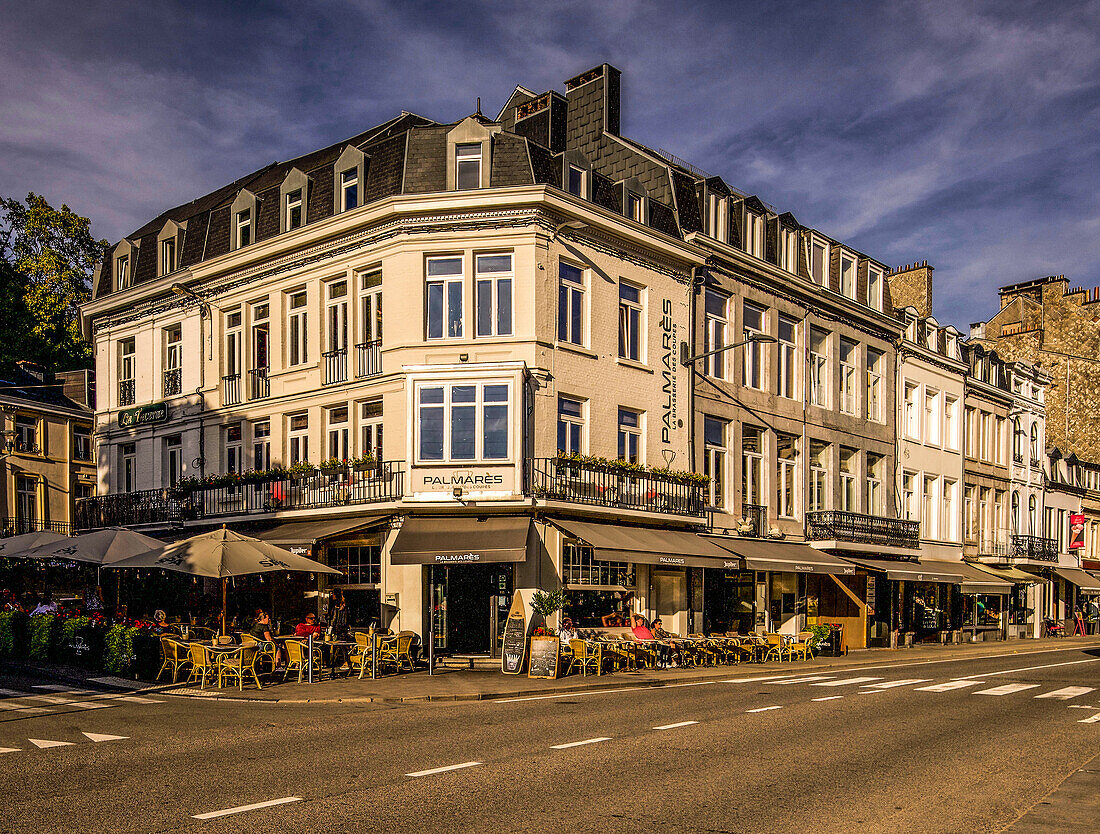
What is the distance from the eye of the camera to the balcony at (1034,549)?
46.5 meters

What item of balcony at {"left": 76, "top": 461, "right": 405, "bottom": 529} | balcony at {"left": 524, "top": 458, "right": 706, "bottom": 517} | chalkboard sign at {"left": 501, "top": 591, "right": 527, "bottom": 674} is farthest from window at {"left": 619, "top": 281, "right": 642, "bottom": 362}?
chalkboard sign at {"left": 501, "top": 591, "right": 527, "bottom": 674}

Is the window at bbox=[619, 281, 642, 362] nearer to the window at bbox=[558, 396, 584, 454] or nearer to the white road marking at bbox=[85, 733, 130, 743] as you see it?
the window at bbox=[558, 396, 584, 454]

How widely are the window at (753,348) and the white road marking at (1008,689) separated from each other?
1277cm

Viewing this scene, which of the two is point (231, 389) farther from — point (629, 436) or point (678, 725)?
point (678, 725)

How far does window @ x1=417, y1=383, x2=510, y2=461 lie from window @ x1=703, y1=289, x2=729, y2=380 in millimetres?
7866

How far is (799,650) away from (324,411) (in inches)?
538

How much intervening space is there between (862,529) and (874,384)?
235 inches

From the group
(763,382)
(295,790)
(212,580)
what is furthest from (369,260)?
(295,790)

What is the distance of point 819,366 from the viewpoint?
1379 inches

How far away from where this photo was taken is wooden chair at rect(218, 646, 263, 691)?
60.6ft

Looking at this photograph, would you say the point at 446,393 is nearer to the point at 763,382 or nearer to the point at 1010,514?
the point at 763,382

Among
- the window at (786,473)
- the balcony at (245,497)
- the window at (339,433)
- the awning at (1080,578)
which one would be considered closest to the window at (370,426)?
the window at (339,433)

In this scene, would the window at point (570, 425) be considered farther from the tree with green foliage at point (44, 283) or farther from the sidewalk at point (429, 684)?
the tree with green foliage at point (44, 283)

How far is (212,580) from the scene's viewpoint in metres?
29.4
